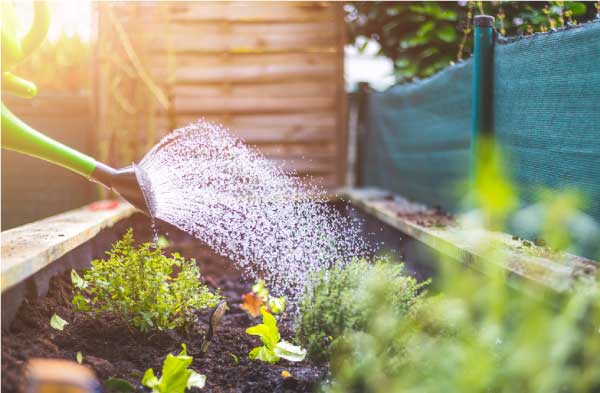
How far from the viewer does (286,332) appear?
8.85ft

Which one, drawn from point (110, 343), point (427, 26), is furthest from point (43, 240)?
point (427, 26)

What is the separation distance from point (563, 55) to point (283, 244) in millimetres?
1478

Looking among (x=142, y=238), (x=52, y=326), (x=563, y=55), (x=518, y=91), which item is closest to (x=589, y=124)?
(x=563, y=55)

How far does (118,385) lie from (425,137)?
116 inches

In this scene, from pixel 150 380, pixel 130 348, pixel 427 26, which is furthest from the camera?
pixel 427 26

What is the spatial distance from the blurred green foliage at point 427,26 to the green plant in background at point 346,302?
2.43 metres

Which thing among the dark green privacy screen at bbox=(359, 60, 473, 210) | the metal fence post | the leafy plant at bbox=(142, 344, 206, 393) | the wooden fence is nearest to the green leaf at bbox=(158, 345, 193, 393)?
the leafy plant at bbox=(142, 344, 206, 393)

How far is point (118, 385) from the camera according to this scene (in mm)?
1859

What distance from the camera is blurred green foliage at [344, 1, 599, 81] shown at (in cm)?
429

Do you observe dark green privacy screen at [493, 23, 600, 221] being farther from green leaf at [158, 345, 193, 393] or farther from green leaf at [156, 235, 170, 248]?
green leaf at [156, 235, 170, 248]

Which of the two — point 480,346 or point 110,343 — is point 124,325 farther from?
point 480,346

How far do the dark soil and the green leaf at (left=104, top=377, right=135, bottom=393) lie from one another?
46 millimetres

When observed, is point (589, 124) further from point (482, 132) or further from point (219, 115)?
point (219, 115)

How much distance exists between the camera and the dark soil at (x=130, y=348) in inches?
76.3
